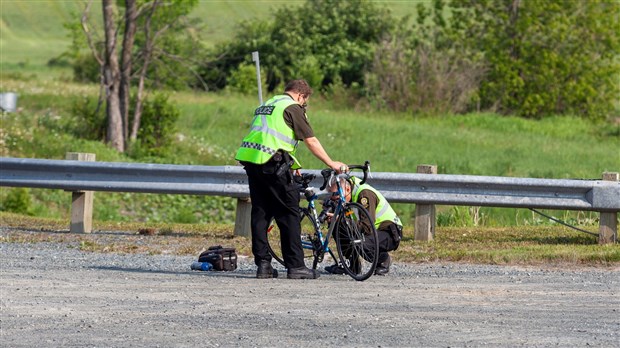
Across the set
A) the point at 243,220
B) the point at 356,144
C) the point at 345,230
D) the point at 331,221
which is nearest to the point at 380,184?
the point at 243,220

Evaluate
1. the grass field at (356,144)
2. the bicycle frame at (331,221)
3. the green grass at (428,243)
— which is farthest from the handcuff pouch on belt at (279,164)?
the grass field at (356,144)

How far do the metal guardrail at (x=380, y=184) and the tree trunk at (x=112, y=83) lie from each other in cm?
1257

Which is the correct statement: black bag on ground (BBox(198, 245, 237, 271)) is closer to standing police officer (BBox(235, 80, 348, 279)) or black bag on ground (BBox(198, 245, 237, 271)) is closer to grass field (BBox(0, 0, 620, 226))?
standing police officer (BBox(235, 80, 348, 279))

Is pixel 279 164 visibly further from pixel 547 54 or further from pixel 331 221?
pixel 547 54

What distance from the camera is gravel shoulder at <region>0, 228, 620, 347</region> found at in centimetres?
786

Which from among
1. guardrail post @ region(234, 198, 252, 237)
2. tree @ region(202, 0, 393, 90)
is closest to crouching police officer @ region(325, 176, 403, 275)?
guardrail post @ region(234, 198, 252, 237)

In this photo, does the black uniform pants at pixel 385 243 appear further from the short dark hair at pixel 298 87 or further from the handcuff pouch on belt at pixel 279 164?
the short dark hair at pixel 298 87

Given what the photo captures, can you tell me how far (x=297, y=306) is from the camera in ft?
30.4

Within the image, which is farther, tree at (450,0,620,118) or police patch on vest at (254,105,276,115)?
tree at (450,0,620,118)

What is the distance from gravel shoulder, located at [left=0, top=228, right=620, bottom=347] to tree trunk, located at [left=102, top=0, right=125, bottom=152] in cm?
1597

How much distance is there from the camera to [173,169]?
1491cm

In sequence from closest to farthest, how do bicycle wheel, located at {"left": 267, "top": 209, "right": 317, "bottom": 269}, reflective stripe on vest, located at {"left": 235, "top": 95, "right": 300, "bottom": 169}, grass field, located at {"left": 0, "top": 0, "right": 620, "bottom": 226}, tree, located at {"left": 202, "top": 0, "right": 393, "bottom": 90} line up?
reflective stripe on vest, located at {"left": 235, "top": 95, "right": 300, "bottom": 169}, bicycle wheel, located at {"left": 267, "top": 209, "right": 317, "bottom": 269}, grass field, located at {"left": 0, "top": 0, "right": 620, "bottom": 226}, tree, located at {"left": 202, "top": 0, "right": 393, "bottom": 90}

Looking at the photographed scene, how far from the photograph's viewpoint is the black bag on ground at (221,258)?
11578 mm

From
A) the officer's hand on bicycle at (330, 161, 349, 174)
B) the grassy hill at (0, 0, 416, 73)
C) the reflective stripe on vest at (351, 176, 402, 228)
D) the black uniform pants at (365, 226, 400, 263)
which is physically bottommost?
the black uniform pants at (365, 226, 400, 263)
